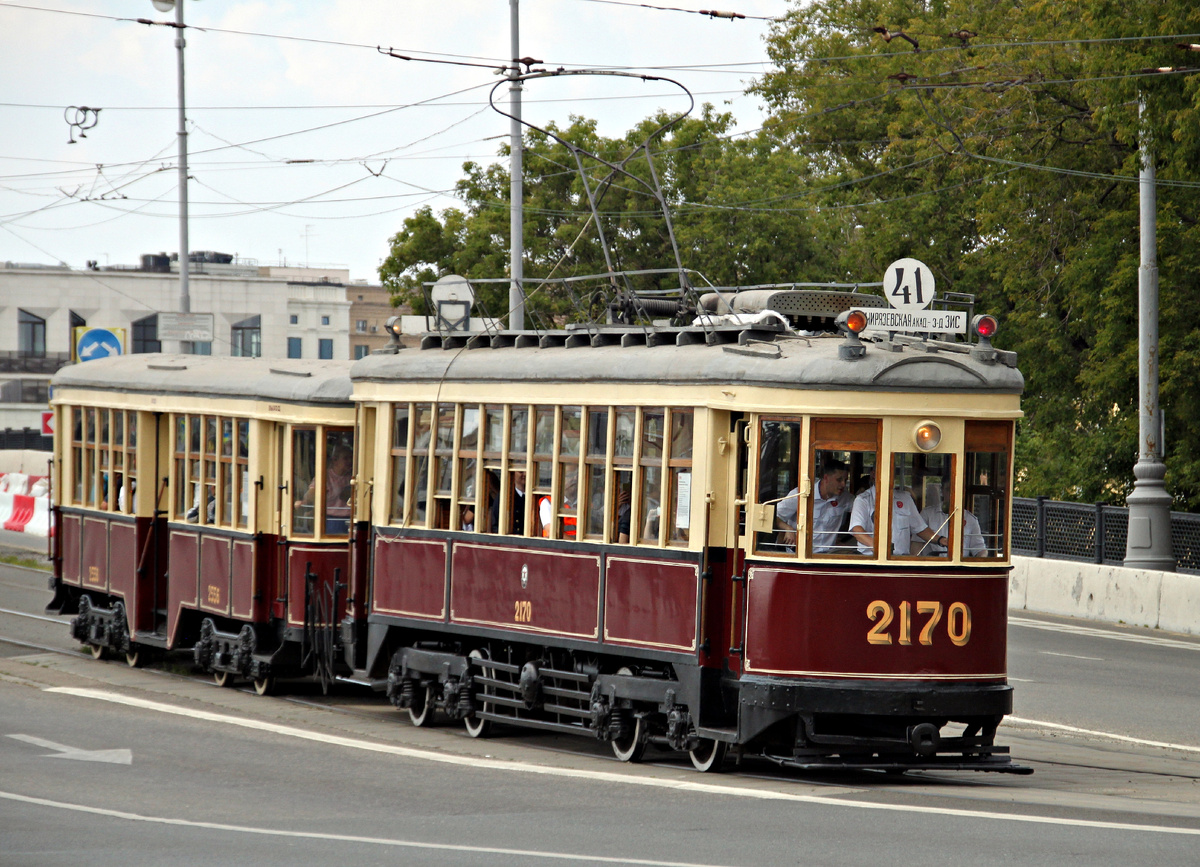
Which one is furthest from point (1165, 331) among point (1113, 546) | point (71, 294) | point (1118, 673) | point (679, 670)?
point (71, 294)

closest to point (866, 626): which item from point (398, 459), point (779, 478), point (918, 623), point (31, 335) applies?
point (918, 623)

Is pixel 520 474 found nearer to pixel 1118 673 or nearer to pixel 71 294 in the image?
pixel 1118 673

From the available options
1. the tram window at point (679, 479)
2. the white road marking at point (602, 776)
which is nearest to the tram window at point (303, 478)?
the white road marking at point (602, 776)

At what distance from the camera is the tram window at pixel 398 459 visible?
14555 mm

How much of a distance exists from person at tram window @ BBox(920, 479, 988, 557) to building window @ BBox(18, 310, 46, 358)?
65192mm

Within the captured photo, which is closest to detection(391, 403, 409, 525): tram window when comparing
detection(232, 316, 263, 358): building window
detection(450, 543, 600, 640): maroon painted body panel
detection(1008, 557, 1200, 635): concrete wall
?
detection(450, 543, 600, 640): maroon painted body panel

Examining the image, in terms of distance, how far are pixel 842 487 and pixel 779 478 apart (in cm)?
40

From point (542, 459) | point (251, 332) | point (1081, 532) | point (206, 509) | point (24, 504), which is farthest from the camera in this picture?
point (251, 332)

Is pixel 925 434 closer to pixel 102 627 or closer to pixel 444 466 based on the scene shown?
pixel 444 466

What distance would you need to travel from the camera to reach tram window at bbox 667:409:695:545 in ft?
39.1

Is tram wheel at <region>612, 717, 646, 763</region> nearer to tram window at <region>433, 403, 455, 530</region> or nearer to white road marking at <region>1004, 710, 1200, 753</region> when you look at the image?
tram window at <region>433, 403, 455, 530</region>

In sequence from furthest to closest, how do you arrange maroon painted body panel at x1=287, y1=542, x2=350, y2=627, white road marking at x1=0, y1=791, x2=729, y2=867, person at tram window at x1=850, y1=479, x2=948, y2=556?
maroon painted body panel at x1=287, y1=542, x2=350, y2=627
person at tram window at x1=850, y1=479, x2=948, y2=556
white road marking at x1=0, y1=791, x2=729, y2=867

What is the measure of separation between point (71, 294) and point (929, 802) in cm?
6652

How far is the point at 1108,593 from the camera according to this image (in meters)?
23.8
